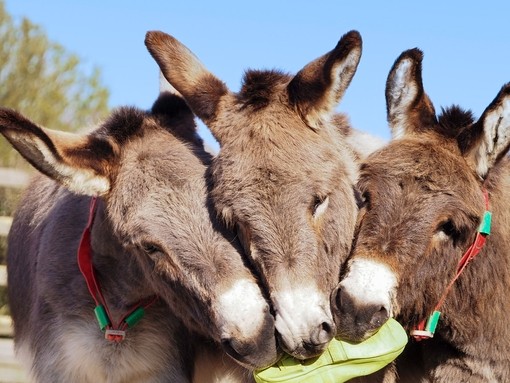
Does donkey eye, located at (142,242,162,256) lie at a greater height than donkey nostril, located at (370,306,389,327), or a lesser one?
greater

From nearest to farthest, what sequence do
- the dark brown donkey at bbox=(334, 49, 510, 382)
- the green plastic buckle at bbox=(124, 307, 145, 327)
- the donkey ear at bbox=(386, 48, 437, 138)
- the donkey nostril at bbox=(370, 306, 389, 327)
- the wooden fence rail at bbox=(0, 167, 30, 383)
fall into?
1. the donkey nostril at bbox=(370, 306, 389, 327)
2. the dark brown donkey at bbox=(334, 49, 510, 382)
3. the green plastic buckle at bbox=(124, 307, 145, 327)
4. the donkey ear at bbox=(386, 48, 437, 138)
5. the wooden fence rail at bbox=(0, 167, 30, 383)

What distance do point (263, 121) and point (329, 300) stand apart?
102 cm

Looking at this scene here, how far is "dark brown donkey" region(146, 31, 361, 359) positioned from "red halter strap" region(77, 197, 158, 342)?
3.11 feet

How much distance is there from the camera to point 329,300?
4.08 metres

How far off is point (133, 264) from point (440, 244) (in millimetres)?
1665

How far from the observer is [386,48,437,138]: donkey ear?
4879mm

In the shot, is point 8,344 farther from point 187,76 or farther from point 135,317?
point 187,76

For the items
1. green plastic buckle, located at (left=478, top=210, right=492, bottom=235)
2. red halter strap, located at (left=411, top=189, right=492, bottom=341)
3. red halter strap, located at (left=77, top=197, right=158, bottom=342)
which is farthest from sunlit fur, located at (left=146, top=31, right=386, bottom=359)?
red halter strap, located at (left=77, top=197, right=158, bottom=342)

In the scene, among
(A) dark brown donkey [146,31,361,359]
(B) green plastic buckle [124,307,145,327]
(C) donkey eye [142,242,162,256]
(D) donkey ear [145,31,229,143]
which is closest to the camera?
(A) dark brown donkey [146,31,361,359]

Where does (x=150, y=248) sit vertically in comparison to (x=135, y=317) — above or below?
above

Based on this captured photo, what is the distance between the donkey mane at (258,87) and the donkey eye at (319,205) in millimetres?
629

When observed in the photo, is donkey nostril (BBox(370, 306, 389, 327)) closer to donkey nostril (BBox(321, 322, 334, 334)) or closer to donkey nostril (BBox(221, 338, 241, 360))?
Result: donkey nostril (BBox(321, 322, 334, 334))

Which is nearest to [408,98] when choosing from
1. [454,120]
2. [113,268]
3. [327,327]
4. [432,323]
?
[454,120]

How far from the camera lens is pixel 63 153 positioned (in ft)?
14.4
